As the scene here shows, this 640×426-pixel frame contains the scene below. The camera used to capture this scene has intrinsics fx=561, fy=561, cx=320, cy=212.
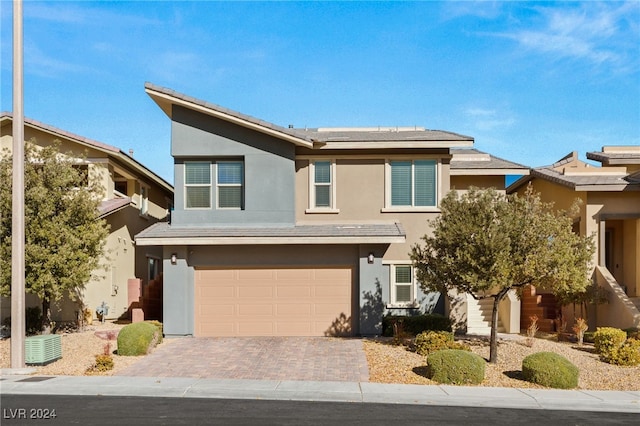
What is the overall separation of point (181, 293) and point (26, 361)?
5433 millimetres

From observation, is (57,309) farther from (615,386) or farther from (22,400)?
(615,386)

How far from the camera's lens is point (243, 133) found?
19781mm

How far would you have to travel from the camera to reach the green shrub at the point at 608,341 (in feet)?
51.6

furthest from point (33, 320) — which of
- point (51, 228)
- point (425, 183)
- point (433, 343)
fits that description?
point (425, 183)

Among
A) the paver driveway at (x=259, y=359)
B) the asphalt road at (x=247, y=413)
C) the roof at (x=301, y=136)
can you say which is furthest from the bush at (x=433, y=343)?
the roof at (x=301, y=136)

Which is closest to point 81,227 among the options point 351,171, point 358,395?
point 351,171

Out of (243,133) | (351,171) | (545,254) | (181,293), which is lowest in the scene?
(181,293)

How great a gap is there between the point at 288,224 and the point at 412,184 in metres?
4.79

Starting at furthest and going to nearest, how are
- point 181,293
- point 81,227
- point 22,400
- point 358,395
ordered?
point 181,293 < point 81,227 < point 358,395 < point 22,400

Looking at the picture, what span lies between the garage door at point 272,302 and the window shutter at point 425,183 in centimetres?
400

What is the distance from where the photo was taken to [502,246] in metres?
14.1

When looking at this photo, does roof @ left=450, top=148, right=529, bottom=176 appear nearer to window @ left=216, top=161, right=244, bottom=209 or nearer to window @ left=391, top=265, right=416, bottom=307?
window @ left=391, top=265, right=416, bottom=307

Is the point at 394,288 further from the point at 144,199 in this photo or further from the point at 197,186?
the point at 144,199

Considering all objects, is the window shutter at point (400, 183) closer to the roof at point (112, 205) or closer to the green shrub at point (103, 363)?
the roof at point (112, 205)
